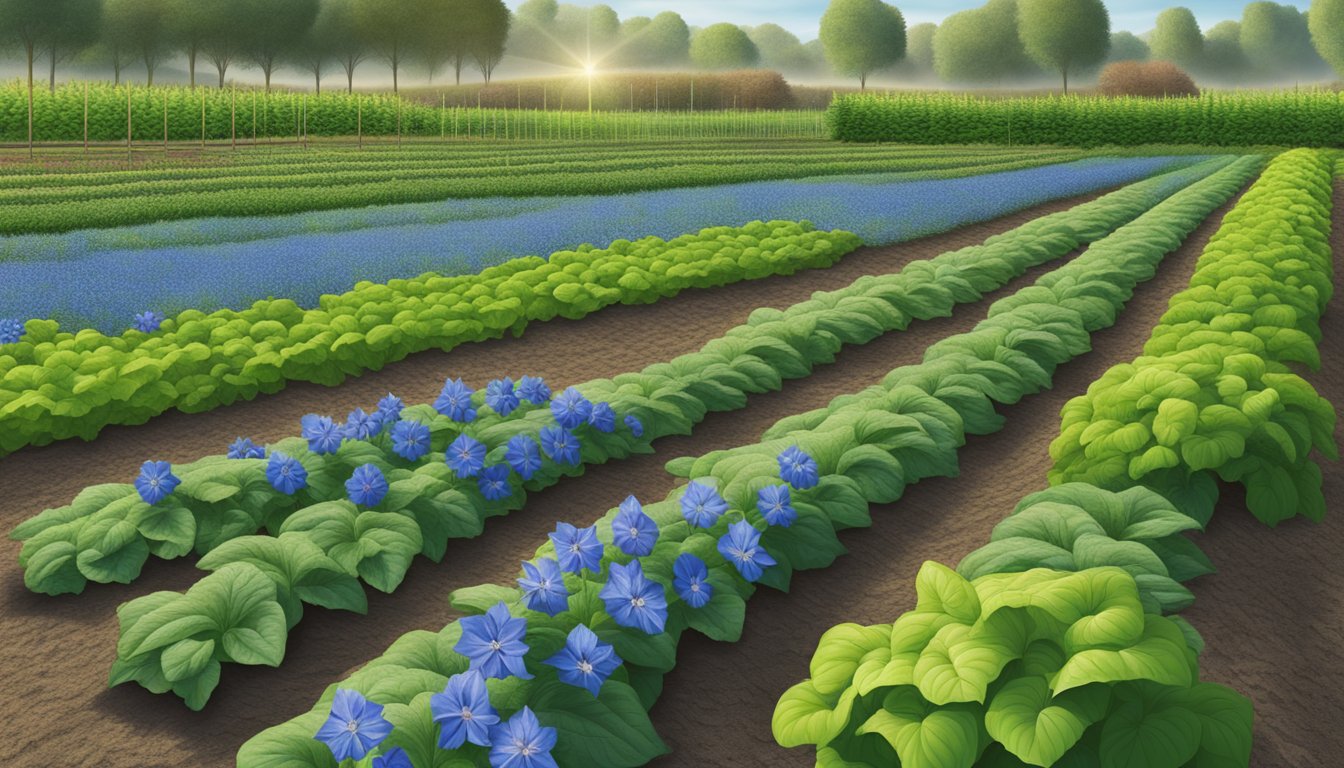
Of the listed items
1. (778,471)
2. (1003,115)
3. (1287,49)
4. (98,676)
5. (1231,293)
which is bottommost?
(98,676)

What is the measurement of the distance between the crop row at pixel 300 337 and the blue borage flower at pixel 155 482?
1768 mm

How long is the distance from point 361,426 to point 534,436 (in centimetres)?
77

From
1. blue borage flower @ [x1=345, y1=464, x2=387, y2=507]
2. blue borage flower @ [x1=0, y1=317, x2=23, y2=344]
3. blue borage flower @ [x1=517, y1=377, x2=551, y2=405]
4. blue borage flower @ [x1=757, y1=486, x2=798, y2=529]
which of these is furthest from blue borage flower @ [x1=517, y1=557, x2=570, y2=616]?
blue borage flower @ [x1=0, y1=317, x2=23, y2=344]

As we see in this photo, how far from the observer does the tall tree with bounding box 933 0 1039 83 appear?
3174 inches

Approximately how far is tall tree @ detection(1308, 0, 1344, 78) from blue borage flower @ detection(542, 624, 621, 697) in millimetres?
84498

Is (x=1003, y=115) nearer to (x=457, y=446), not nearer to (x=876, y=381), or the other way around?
(x=876, y=381)

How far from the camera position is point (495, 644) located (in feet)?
9.14

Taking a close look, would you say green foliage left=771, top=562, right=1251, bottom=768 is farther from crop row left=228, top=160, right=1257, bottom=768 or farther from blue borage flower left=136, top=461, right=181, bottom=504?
blue borage flower left=136, top=461, right=181, bottom=504

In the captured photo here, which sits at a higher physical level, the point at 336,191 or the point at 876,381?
the point at 336,191

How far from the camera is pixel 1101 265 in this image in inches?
331

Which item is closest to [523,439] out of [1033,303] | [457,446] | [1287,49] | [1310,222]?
[457,446]

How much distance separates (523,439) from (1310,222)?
956cm

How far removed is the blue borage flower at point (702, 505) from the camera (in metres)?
3.66

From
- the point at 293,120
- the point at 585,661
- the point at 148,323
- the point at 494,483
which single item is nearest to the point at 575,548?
the point at 585,661
